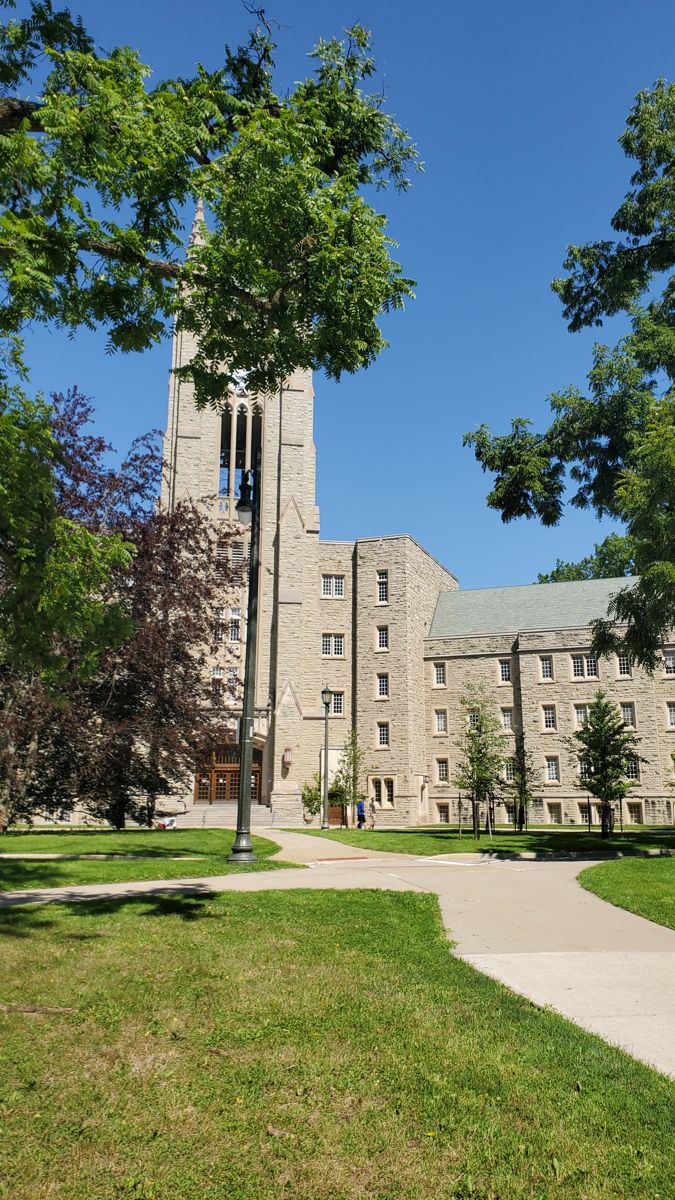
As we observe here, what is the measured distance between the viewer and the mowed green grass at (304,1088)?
3.17 metres

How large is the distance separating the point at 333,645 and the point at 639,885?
130ft

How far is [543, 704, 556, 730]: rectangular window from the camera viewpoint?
46.9 m

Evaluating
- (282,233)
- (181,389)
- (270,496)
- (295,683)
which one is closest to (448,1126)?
(282,233)

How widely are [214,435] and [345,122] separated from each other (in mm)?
44043

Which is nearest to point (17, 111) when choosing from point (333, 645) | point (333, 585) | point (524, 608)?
point (333, 645)

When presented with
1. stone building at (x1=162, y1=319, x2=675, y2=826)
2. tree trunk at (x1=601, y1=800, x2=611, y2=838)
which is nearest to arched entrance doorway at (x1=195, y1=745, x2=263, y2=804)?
stone building at (x1=162, y1=319, x2=675, y2=826)

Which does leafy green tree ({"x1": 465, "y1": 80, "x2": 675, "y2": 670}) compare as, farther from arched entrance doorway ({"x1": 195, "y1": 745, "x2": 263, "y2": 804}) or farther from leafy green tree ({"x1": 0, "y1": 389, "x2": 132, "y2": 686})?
arched entrance doorway ({"x1": 195, "y1": 745, "x2": 263, "y2": 804})

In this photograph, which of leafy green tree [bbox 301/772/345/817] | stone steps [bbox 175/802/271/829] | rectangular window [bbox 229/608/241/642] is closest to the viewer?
stone steps [bbox 175/802/271/829]

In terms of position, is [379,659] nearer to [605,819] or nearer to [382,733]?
[382,733]

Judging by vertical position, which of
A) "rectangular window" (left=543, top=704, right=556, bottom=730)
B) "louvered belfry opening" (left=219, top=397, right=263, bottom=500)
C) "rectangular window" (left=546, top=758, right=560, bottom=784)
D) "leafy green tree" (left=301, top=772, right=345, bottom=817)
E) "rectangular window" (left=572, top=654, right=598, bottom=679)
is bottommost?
"leafy green tree" (left=301, top=772, right=345, bottom=817)

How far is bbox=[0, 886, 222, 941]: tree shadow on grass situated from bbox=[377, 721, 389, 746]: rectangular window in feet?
126

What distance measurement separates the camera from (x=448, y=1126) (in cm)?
360

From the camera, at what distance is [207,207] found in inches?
289

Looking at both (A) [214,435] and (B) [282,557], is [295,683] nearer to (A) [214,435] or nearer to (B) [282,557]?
(B) [282,557]
